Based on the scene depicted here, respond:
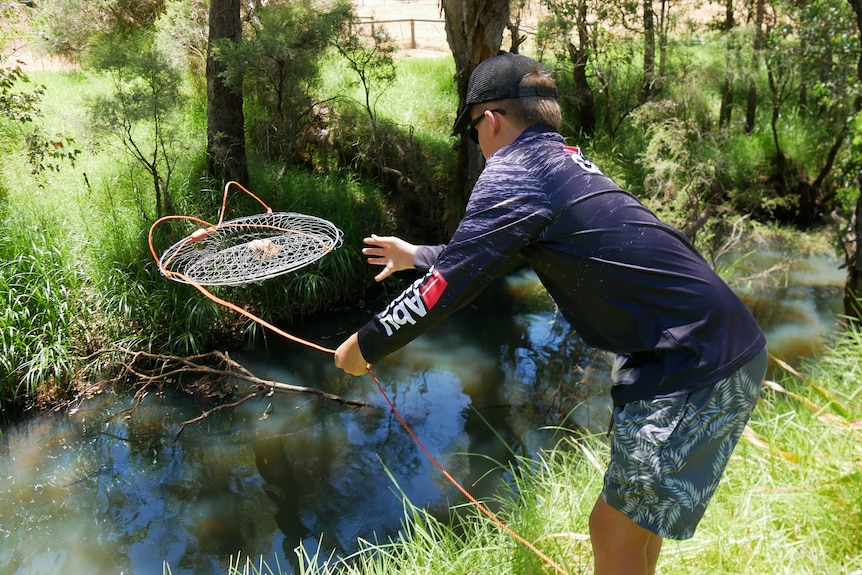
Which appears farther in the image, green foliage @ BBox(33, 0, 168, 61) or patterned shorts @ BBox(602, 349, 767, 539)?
green foliage @ BBox(33, 0, 168, 61)

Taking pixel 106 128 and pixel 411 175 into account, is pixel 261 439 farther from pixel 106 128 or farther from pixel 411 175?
pixel 411 175

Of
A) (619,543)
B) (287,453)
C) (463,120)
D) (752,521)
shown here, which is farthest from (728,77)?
(619,543)

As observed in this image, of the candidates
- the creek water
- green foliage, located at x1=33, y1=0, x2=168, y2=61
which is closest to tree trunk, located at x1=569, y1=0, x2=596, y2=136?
the creek water

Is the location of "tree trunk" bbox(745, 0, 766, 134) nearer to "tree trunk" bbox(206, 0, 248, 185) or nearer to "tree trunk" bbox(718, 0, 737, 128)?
"tree trunk" bbox(718, 0, 737, 128)

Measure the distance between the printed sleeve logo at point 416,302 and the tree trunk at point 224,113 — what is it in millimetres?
5291

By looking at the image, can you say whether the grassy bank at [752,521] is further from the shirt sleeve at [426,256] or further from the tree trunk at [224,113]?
the tree trunk at [224,113]

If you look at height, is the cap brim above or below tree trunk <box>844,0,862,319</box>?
above

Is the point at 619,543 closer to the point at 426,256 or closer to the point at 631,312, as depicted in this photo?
the point at 631,312

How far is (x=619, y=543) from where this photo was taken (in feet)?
5.49

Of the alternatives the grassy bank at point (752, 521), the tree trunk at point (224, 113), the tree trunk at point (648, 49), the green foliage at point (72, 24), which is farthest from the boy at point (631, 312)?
the tree trunk at point (648, 49)

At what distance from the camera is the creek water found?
13.3ft

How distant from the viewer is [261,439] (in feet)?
16.3

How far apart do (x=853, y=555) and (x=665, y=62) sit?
794 cm

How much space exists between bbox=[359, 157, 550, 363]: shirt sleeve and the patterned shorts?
47cm
